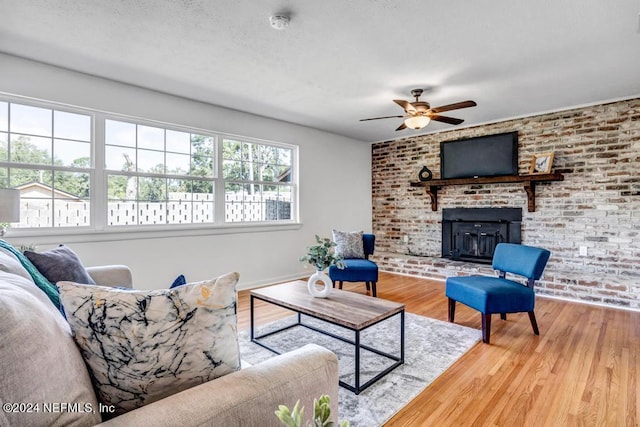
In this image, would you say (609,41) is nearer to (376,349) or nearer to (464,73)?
(464,73)

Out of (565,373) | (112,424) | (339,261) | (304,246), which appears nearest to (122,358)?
(112,424)

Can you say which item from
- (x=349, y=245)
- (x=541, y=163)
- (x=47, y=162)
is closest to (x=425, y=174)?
(x=541, y=163)

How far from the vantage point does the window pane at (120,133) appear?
344cm

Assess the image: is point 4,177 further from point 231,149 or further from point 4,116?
point 231,149

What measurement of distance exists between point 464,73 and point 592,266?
3087mm

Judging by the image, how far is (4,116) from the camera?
2898mm

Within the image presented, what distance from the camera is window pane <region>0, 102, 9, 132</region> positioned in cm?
289

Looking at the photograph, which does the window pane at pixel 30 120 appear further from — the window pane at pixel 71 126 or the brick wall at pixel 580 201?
the brick wall at pixel 580 201

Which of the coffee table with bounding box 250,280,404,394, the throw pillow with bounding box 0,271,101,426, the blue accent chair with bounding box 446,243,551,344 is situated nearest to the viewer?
the throw pillow with bounding box 0,271,101,426

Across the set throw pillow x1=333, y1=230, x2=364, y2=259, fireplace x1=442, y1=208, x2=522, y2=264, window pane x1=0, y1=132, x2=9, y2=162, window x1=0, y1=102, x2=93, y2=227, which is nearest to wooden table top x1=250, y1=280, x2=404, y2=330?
throw pillow x1=333, y1=230, x2=364, y2=259

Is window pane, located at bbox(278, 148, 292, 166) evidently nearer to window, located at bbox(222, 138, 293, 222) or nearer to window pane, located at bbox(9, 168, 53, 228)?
window, located at bbox(222, 138, 293, 222)

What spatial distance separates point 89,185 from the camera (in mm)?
3314

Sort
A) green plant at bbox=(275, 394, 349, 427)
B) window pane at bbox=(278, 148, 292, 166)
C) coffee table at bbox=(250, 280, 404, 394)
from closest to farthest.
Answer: green plant at bbox=(275, 394, 349, 427) → coffee table at bbox=(250, 280, 404, 394) → window pane at bbox=(278, 148, 292, 166)

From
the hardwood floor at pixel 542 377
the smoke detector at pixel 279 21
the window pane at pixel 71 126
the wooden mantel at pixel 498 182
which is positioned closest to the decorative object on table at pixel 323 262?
the hardwood floor at pixel 542 377
